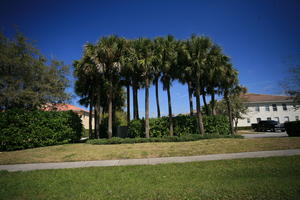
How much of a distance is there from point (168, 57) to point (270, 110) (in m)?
34.4

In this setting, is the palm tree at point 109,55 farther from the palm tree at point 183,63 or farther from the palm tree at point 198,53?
the palm tree at point 198,53

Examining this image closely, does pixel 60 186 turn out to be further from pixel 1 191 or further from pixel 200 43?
pixel 200 43

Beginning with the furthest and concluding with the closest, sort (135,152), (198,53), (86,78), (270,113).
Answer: (270,113) → (86,78) → (198,53) → (135,152)

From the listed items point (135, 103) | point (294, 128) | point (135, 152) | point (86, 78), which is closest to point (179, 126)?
point (135, 103)

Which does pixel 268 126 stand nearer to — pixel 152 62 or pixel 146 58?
pixel 152 62

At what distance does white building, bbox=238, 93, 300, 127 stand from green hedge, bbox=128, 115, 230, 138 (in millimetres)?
23205

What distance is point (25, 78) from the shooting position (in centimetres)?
1477

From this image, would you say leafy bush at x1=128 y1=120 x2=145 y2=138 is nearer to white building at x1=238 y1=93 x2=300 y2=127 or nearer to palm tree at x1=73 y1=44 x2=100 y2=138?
palm tree at x1=73 y1=44 x2=100 y2=138

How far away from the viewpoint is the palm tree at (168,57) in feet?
51.1

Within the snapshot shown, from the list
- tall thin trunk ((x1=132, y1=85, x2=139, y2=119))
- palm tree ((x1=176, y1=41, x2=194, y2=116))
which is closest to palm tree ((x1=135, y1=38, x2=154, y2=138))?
tall thin trunk ((x1=132, y1=85, x2=139, y2=119))

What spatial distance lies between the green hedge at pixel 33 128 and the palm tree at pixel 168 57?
35.3 ft

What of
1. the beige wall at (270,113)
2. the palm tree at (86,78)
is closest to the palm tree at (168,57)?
the palm tree at (86,78)

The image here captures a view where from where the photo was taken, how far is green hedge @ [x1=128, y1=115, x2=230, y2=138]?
16.0 metres

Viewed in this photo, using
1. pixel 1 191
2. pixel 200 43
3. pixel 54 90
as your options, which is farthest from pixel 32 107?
pixel 200 43
